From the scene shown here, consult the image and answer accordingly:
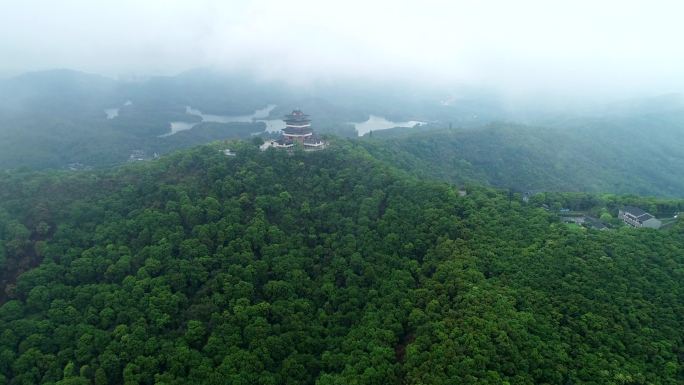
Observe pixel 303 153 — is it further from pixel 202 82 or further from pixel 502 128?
pixel 202 82

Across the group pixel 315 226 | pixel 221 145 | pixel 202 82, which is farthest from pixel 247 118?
pixel 315 226

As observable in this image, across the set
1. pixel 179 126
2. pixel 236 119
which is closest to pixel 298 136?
pixel 179 126

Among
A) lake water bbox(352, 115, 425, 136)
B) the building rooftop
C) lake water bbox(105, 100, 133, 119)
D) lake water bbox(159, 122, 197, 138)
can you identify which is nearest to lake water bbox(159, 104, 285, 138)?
lake water bbox(159, 122, 197, 138)

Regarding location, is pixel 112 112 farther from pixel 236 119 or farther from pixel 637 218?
pixel 637 218

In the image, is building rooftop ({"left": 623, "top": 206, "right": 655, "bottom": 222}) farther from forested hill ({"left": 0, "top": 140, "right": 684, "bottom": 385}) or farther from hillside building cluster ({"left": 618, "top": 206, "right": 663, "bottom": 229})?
forested hill ({"left": 0, "top": 140, "right": 684, "bottom": 385})

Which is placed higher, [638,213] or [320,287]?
[638,213]

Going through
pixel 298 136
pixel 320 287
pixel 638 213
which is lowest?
pixel 320 287

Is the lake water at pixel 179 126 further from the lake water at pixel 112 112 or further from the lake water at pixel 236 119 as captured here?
the lake water at pixel 112 112
